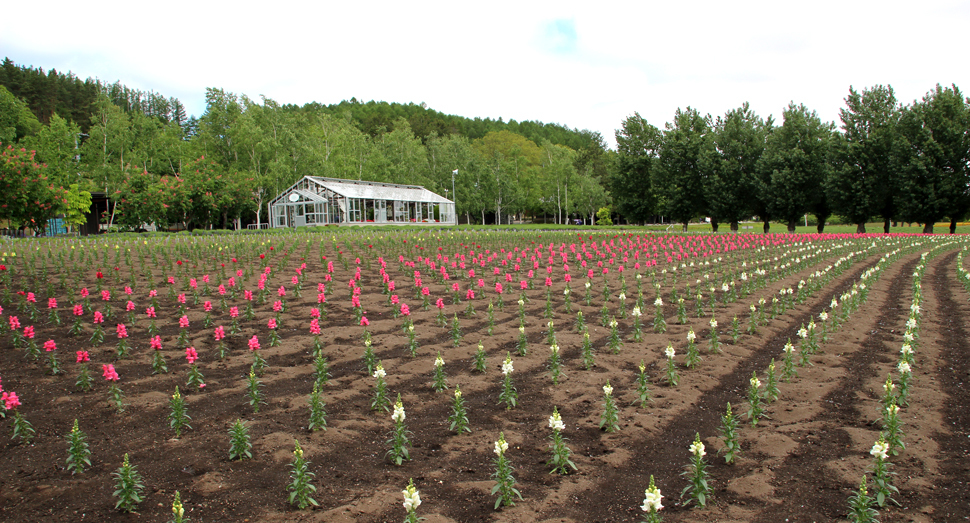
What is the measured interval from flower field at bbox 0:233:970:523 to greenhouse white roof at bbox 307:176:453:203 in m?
40.0

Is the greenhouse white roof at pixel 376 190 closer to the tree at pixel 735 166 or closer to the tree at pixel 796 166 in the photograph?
the tree at pixel 735 166

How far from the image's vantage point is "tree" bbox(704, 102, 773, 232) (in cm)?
4634

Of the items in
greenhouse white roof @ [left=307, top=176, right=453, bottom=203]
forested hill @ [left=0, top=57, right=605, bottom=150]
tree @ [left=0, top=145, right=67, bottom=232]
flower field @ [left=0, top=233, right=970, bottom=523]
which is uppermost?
forested hill @ [left=0, top=57, right=605, bottom=150]

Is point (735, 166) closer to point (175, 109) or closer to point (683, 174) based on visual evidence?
point (683, 174)

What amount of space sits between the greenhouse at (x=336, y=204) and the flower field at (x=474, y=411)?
39166 mm

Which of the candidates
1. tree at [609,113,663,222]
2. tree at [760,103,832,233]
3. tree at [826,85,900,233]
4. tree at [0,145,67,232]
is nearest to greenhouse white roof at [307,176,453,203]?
tree at [609,113,663,222]

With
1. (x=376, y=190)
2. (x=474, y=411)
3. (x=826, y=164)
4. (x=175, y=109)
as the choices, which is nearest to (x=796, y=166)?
(x=826, y=164)

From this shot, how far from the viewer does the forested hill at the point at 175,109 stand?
71.9m

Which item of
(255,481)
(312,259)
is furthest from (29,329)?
(312,259)

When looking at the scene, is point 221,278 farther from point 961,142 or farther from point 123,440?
point 961,142

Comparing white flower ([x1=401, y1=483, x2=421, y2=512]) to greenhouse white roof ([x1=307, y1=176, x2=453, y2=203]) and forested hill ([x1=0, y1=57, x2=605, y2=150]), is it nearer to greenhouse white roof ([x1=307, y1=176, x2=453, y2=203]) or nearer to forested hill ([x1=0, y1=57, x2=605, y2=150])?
greenhouse white roof ([x1=307, y1=176, x2=453, y2=203])

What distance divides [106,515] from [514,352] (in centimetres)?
530

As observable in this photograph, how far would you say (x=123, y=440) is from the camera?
5.21m

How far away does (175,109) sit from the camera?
107688 mm
